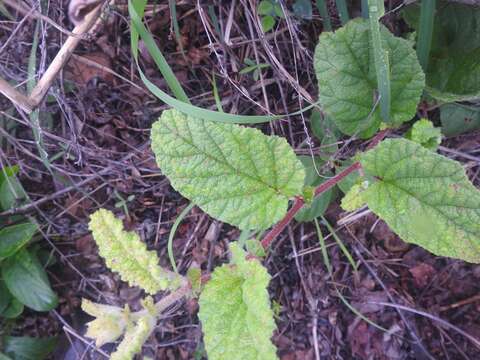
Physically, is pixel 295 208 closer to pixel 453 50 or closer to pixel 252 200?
pixel 252 200

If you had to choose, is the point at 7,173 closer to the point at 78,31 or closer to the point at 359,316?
Answer: the point at 78,31

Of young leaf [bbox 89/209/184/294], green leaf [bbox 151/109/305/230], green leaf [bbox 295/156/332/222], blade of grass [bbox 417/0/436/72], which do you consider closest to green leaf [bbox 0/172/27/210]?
young leaf [bbox 89/209/184/294]

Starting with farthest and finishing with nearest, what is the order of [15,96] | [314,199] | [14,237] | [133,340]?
1. [14,237]
2. [314,199]
3. [15,96]
4. [133,340]

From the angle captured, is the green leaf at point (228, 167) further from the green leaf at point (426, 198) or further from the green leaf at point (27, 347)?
the green leaf at point (27, 347)

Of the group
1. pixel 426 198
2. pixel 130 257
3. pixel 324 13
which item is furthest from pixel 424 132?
pixel 130 257

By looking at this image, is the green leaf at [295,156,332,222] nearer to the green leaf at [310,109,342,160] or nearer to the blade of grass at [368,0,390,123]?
the green leaf at [310,109,342,160]
